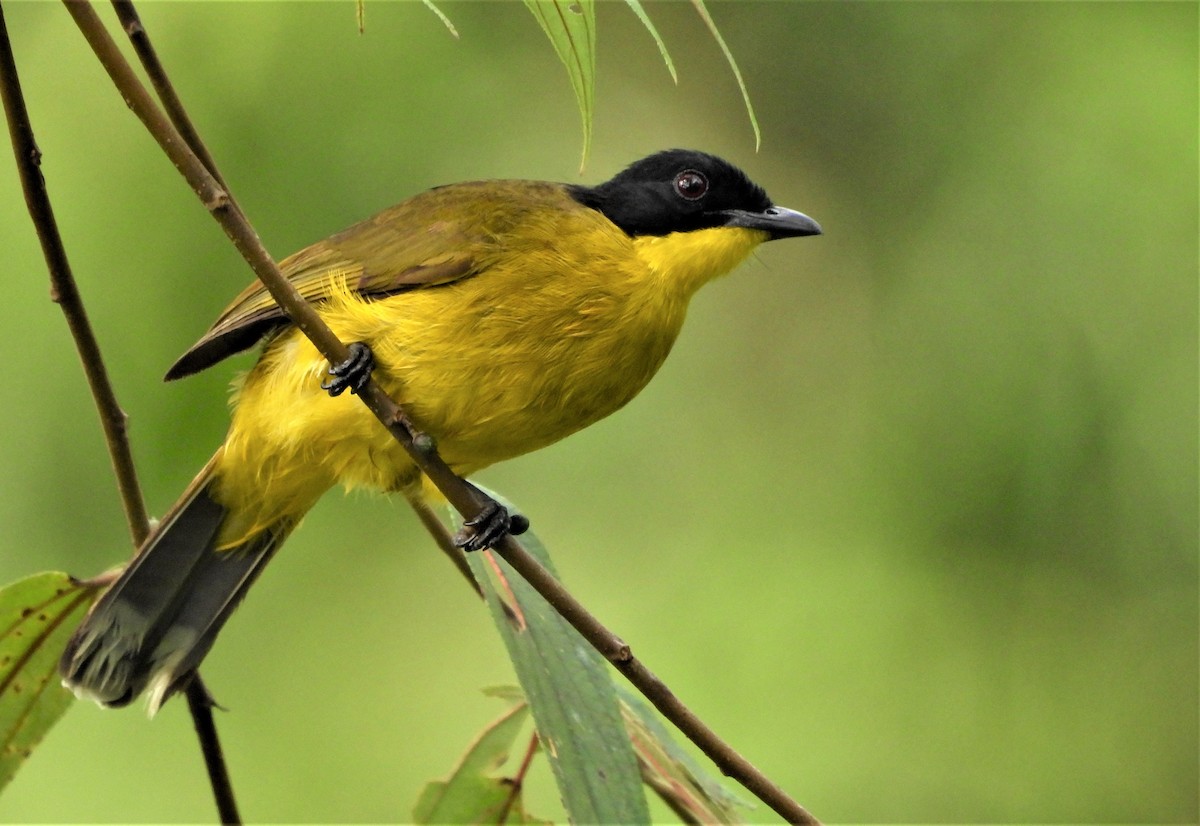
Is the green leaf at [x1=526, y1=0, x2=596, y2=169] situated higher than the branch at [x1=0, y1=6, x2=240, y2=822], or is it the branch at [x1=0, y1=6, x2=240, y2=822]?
the green leaf at [x1=526, y1=0, x2=596, y2=169]

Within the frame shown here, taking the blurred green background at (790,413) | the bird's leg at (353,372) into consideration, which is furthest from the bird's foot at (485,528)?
the blurred green background at (790,413)

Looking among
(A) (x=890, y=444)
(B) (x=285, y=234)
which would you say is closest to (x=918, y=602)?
(A) (x=890, y=444)

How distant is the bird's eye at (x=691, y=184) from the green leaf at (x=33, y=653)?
178cm

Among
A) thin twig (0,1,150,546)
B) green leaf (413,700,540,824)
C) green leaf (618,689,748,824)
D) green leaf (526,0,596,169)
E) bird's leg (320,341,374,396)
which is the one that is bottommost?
green leaf (413,700,540,824)

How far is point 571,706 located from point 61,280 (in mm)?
1141

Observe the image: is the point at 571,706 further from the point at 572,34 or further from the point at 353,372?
the point at 572,34

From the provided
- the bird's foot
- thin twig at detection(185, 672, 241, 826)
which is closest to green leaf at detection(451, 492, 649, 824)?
the bird's foot

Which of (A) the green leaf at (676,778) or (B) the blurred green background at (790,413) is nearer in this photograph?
(A) the green leaf at (676,778)

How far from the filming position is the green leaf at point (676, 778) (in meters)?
2.52

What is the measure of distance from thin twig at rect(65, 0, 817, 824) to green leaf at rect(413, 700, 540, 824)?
0.68 m

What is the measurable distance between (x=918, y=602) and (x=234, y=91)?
12.0ft

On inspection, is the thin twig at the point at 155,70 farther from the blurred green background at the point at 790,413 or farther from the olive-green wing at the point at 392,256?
the blurred green background at the point at 790,413

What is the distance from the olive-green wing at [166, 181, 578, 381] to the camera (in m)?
3.12

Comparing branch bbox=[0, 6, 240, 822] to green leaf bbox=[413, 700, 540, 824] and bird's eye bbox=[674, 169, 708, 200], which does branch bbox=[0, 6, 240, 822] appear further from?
bird's eye bbox=[674, 169, 708, 200]
